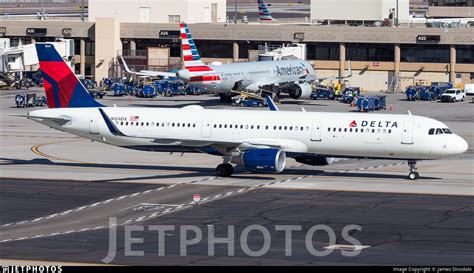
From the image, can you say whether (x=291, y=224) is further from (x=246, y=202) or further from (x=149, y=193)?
(x=149, y=193)

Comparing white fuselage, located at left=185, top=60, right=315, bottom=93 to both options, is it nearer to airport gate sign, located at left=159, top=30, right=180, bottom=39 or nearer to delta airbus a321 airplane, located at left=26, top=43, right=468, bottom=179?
airport gate sign, located at left=159, top=30, right=180, bottom=39

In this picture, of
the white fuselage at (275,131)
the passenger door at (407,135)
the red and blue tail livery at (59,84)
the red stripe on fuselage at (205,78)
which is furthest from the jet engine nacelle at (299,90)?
the passenger door at (407,135)

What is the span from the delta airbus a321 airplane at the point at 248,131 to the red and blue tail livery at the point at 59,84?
0.21 feet

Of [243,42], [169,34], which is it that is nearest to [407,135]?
[243,42]

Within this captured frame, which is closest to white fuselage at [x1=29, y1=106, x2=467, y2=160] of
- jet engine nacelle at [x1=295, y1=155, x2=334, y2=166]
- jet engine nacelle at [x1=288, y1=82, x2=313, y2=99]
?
jet engine nacelle at [x1=295, y1=155, x2=334, y2=166]

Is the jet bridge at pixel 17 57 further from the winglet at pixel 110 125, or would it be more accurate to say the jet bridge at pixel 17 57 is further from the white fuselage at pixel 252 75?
the winglet at pixel 110 125

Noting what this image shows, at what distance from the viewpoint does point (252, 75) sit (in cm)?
12131

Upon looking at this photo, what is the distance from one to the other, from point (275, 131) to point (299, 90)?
199 ft

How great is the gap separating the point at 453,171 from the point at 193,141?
1752 centimetres

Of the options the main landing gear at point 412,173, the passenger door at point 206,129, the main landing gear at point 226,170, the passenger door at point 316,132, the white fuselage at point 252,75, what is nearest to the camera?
the passenger door at point 316,132

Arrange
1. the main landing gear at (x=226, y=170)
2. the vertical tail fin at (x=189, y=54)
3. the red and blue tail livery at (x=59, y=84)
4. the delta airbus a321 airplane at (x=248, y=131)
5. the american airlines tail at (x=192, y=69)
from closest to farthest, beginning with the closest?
1. the delta airbus a321 airplane at (x=248, y=131)
2. the main landing gear at (x=226, y=170)
3. the red and blue tail livery at (x=59, y=84)
4. the american airlines tail at (x=192, y=69)
5. the vertical tail fin at (x=189, y=54)

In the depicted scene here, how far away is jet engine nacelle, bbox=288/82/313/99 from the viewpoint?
124500 millimetres

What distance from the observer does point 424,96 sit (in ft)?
433

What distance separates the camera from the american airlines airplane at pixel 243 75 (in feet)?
380
